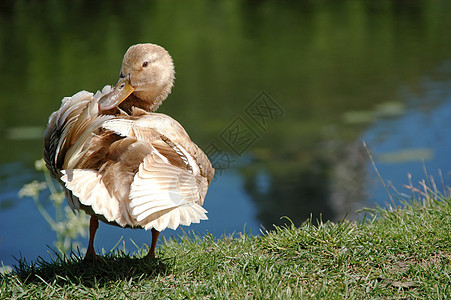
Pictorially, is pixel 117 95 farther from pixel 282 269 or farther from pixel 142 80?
pixel 282 269

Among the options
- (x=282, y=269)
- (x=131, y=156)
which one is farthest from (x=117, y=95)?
(x=282, y=269)

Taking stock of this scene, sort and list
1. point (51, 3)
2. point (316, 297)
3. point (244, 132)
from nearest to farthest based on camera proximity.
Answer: point (316, 297) < point (244, 132) < point (51, 3)

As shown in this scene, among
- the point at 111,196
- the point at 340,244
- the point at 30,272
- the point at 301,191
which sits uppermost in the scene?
the point at 111,196

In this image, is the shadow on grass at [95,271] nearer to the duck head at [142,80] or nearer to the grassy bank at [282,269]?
the grassy bank at [282,269]

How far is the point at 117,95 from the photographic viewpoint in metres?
4.15

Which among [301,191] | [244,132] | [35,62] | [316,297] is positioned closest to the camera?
[316,297]

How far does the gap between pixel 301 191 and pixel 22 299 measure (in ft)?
21.3

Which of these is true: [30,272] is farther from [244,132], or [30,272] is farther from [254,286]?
[244,132]

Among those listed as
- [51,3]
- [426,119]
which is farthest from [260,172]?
[51,3]

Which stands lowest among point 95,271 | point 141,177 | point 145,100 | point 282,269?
point 282,269

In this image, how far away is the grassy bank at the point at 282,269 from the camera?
331cm

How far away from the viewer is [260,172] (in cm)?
996

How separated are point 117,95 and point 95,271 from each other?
127cm

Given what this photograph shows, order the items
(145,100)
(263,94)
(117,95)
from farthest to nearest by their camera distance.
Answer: (263,94), (145,100), (117,95)
